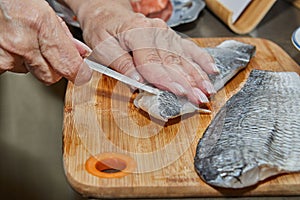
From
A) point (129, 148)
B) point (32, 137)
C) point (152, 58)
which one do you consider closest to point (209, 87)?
point (152, 58)

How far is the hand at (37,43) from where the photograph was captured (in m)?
1.03

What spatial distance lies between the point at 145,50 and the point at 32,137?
2.67 ft

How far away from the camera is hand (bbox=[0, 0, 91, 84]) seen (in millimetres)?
1032

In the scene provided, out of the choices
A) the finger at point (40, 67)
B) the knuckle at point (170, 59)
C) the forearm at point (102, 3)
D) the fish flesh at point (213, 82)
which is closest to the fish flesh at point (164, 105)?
the fish flesh at point (213, 82)

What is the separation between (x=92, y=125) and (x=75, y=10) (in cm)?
50

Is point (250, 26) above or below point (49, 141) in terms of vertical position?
above

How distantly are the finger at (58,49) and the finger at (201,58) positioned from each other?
35 cm

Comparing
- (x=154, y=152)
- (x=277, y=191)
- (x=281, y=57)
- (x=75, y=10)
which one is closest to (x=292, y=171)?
(x=277, y=191)

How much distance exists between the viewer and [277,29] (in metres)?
1.81

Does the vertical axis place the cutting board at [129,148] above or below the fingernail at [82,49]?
below

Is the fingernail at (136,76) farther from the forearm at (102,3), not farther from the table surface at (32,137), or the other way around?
the table surface at (32,137)

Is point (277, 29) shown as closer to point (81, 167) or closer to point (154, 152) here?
point (154, 152)

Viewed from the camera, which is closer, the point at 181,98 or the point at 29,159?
the point at 181,98

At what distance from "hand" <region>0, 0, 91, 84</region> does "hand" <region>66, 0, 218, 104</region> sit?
187 mm
